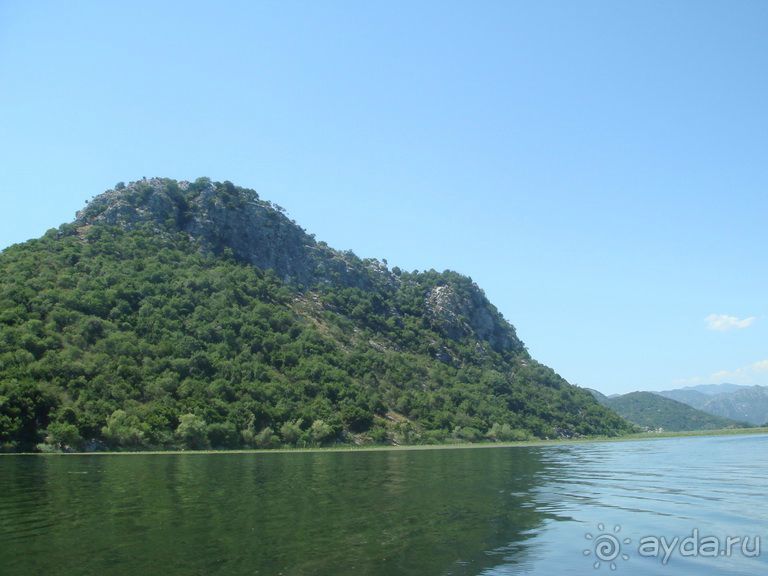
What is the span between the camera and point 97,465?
221 ft

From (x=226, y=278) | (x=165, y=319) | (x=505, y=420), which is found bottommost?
(x=505, y=420)

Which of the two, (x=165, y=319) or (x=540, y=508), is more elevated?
(x=165, y=319)

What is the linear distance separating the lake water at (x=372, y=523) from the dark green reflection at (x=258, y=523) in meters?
0.12

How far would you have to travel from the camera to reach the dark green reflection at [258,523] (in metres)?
23.5

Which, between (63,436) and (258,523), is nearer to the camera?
(258,523)

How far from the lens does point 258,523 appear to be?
31.7m

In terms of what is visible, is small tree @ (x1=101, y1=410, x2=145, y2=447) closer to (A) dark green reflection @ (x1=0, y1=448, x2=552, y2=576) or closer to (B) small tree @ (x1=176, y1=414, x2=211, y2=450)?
(B) small tree @ (x1=176, y1=414, x2=211, y2=450)

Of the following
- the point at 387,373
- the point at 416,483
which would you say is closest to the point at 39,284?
the point at 387,373

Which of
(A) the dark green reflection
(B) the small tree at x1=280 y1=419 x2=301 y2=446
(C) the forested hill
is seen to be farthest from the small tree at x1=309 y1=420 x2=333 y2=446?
(A) the dark green reflection

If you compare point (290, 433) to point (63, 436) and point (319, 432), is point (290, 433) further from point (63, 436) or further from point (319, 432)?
point (63, 436)

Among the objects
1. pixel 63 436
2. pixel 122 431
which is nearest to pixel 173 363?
pixel 122 431

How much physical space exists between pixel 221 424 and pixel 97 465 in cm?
4494

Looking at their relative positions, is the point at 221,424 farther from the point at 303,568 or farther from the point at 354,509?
the point at 303,568

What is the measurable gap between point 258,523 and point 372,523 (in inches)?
238
